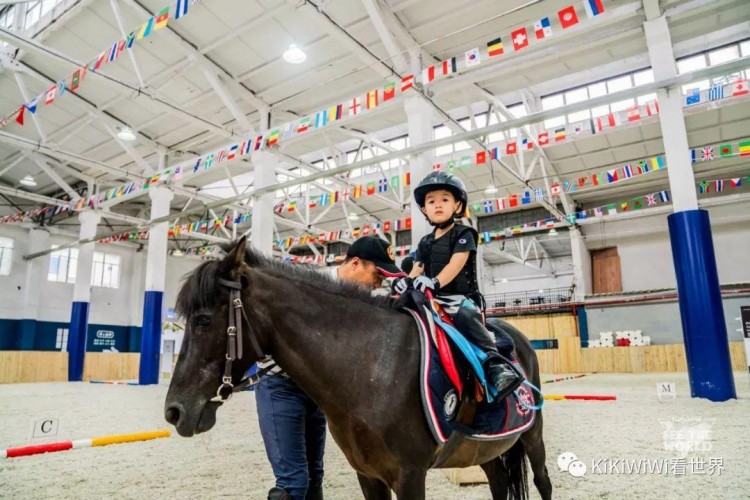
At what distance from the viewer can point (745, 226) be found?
17328 millimetres

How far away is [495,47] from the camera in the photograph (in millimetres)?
7027

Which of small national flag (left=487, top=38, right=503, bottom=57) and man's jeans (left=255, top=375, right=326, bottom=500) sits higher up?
small national flag (left=487, top=38, right=503, bottom=57)

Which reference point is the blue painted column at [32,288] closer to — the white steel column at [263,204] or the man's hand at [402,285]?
the white steel column at [263,204]

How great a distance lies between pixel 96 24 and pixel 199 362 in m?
10.5

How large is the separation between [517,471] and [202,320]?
1959 mm

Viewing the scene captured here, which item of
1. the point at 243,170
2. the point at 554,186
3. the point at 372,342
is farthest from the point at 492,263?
the point at 372,342

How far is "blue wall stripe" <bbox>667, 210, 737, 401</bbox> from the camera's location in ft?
21.1

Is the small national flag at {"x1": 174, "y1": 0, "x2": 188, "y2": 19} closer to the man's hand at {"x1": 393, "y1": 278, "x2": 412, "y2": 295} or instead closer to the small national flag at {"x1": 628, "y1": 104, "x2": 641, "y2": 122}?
the man's hand at {"x1": 393, "y1": 278, "x2": 412, "y2": 295}

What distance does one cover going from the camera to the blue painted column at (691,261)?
21.2 ft

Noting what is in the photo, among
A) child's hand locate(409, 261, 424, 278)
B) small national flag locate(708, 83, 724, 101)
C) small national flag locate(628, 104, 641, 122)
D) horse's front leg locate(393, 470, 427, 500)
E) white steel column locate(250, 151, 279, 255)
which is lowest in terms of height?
horse's front leg locate(393, 470, 427, 500)

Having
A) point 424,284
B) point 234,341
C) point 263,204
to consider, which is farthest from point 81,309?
point 424,284

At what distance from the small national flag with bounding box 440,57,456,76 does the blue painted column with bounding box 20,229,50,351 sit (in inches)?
775

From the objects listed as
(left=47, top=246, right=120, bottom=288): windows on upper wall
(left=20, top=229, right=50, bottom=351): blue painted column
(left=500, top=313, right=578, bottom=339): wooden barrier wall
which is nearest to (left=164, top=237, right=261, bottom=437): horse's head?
(left=500, top=313, right=578, bottom=339): wooden barrier wall

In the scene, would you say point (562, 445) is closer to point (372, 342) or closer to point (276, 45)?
point (372, 342)
